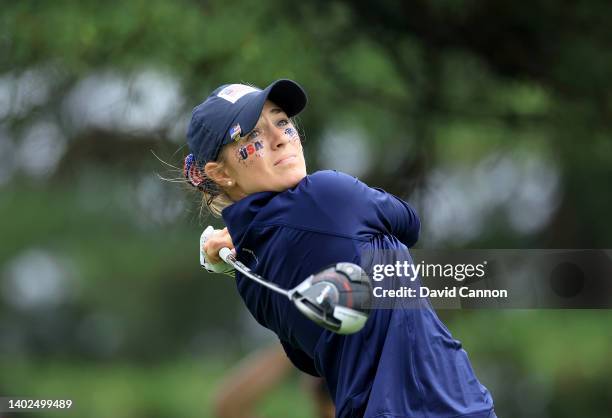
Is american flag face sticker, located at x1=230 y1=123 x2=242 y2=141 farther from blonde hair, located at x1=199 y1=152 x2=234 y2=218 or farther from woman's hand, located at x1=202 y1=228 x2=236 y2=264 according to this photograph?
woman's hand, located at x1=202 y1=228 x2=236 y2=264

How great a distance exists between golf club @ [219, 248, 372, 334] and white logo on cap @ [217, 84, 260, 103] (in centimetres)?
56

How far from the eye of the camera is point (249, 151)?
2891 millimetres

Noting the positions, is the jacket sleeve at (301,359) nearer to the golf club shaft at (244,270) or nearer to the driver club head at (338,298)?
the golf club shaft at (244,270)

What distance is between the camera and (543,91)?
7117mm

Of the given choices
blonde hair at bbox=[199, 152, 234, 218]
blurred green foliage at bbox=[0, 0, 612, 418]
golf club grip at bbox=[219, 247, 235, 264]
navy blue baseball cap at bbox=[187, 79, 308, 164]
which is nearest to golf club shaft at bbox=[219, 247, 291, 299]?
golf club grip at bbox=[219, 247, 235, 264]

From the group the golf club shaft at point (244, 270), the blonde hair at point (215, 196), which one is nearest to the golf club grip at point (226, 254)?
the golf club shaft at point (244, 270)

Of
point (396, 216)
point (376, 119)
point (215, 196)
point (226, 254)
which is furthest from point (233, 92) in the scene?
point (376, 119)

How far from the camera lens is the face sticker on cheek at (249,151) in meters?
2.88

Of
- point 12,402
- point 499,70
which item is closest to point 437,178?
point 499,70

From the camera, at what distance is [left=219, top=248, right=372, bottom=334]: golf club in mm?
2547

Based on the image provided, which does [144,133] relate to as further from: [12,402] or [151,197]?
[12,402]

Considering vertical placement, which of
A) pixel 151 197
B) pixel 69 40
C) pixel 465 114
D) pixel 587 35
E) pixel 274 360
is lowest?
pixel 274 360

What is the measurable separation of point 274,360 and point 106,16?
216 centimetres

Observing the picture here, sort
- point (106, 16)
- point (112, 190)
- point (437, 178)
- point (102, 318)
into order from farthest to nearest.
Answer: point (102, 318) < point (112, 190) < point (437, 178) < point (106, 16)
